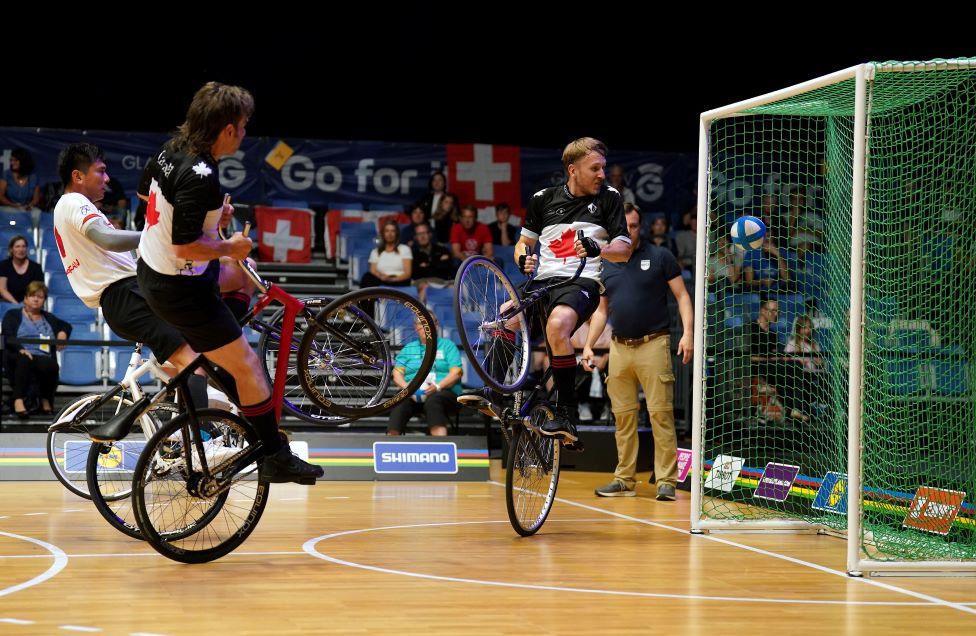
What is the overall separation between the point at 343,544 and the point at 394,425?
5341mm

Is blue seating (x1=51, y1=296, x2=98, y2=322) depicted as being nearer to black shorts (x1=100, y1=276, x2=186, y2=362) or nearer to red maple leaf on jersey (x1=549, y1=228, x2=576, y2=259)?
black shorts (x1=100, y1=276, x2=186, y2=362)

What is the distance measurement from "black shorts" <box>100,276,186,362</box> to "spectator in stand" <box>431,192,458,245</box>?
8.99 m

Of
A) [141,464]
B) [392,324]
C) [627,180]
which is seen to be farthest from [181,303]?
[627,180]

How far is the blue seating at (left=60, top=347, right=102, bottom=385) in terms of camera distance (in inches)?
501

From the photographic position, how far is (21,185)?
559 inches

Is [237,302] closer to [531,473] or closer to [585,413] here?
[531,473]

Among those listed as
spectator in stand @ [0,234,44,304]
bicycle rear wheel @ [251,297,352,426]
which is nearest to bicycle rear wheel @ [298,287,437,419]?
bicycle rear wheel @ [251,297,352,426]

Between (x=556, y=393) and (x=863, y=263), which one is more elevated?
Answer: (x=863, y=263)

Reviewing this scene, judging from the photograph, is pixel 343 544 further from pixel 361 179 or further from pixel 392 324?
pixel 361 179

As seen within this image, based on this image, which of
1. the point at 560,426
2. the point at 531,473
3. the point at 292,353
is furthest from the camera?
the point at 531,473

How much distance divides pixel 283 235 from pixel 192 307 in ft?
31.8

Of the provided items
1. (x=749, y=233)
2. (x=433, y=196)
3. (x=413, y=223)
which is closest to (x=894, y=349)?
(x=749, y=233)

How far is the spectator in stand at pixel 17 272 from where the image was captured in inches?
508

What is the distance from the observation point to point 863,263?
5.78 meters
